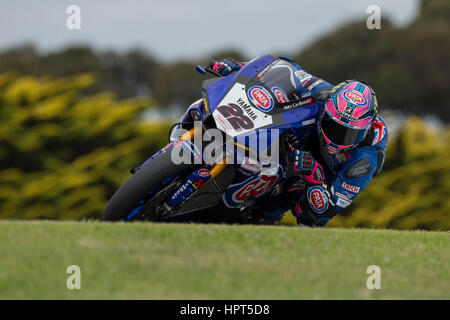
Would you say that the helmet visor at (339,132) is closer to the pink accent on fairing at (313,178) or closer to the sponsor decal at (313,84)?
the pink accent on fairing at (313,178)

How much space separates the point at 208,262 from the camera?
213 inches

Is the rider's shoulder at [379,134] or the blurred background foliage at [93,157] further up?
the rider's shoulder at [379,134]

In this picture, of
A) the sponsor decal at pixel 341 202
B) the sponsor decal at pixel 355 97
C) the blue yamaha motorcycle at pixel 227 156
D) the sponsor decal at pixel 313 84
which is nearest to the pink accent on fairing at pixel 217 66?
the blue yamaha motorcycle at pixel 227 156

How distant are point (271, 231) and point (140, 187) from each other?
50.6 inches

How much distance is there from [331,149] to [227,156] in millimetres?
1146

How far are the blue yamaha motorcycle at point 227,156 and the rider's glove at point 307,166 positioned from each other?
0.09 m

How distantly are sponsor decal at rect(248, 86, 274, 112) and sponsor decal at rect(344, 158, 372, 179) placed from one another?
1.20m

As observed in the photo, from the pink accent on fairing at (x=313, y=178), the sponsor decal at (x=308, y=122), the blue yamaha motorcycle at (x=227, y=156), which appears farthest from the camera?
the pink accent on fairing at (x=313, y=178)

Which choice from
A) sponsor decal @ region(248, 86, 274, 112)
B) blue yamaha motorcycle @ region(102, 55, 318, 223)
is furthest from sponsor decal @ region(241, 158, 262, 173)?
sponsor decal @ region(248, 86, 274, 112)

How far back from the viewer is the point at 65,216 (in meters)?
12.4

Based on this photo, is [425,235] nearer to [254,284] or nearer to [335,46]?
[254,284]

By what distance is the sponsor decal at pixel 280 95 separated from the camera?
6.98 meters

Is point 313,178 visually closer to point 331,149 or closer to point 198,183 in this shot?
point 331,149

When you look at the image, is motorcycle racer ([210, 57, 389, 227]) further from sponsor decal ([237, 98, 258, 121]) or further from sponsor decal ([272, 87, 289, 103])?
sponsor decal ([237, 98, 258, 121])
